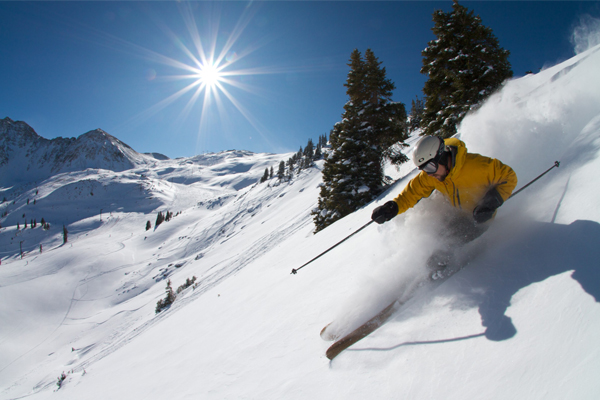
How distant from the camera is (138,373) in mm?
5699

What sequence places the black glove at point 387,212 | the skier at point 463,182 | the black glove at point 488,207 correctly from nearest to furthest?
1. the black glove at point 488,207
2. the skier at point 463,182
3. the black glove at point 387,212

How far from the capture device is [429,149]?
10.8 feet

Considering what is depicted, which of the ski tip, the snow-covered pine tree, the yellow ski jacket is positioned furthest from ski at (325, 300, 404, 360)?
the snow-covered pine tree

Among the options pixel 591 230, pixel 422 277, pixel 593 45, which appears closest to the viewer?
pixel 591 230

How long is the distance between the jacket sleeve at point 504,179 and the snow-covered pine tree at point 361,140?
10884 mm

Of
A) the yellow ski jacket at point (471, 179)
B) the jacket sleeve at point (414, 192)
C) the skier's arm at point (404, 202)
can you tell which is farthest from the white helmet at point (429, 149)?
the skier's arm at point (404, 202)

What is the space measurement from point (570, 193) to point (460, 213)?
1.19 meters

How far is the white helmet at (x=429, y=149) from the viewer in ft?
10.8

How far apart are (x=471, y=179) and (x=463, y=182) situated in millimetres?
100

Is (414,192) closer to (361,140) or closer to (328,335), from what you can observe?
(328,335)

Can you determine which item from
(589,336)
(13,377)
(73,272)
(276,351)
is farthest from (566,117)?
(73,272)

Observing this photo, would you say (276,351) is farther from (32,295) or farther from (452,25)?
(32,295)

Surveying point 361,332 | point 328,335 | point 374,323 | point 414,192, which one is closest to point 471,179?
point 414,192

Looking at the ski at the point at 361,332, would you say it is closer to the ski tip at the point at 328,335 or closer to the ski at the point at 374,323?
the ski at the point at 374,323
